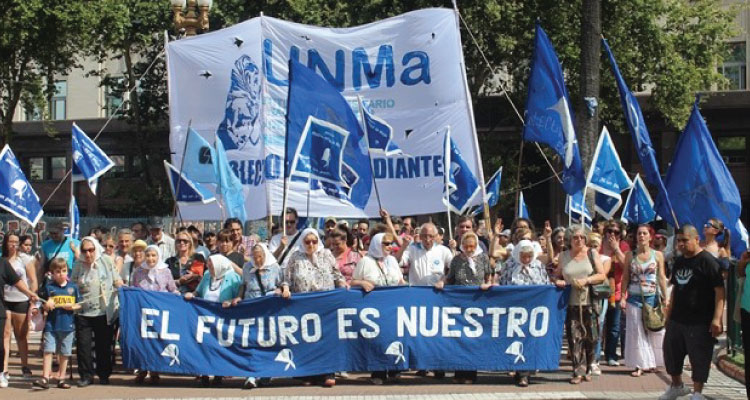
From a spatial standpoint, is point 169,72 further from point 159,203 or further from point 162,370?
point 159,203

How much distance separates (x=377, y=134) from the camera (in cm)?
1421

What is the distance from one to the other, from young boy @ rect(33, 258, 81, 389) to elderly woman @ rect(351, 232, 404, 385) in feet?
10.2

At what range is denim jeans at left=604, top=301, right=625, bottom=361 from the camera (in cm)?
1330

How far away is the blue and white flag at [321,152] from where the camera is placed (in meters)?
13.0

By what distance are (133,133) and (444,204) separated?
98.9 ft

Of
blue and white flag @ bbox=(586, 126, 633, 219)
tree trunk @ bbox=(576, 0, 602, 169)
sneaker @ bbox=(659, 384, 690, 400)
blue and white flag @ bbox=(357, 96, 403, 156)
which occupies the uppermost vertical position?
tree trunk @ bbox=(576, 0, 602, 169)

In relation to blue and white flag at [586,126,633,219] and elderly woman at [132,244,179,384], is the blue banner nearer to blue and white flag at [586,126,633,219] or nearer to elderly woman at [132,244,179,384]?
elderly woman at [132,244,179,384]

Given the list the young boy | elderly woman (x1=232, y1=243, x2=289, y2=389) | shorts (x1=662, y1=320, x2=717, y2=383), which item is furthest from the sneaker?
the young boy

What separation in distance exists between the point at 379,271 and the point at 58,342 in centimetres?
361

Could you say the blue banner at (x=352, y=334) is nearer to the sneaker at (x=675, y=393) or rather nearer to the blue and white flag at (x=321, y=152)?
the sneaker at (x=675, y=393)

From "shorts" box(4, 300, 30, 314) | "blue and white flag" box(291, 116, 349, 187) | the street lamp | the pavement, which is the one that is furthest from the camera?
the street lamp

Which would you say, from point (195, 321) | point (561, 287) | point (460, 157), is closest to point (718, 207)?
point (561, 287)

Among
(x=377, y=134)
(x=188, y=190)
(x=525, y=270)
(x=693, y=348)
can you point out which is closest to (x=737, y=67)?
(x=377, y=134)

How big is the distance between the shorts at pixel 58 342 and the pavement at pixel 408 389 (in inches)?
16.3
